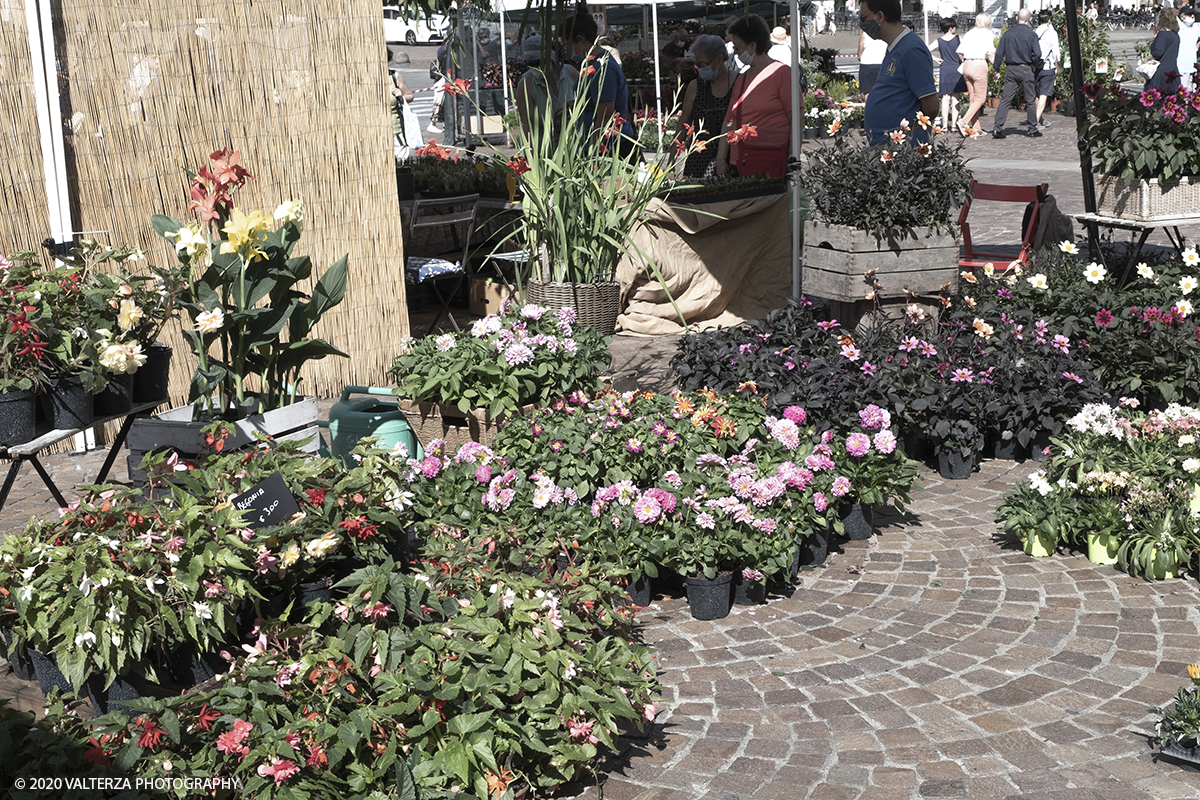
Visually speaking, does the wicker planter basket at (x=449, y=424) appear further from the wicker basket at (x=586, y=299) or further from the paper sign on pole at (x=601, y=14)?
the paper sign on pole at (x=601, y=14)

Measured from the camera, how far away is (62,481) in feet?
17.6

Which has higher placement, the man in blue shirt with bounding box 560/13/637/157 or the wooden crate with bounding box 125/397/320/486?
the man in blue shirt with bounding box 560/13/637/157

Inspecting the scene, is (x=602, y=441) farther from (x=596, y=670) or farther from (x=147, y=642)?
(x=147, y=642)

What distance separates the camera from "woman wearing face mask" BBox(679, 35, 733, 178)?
8.50 meters

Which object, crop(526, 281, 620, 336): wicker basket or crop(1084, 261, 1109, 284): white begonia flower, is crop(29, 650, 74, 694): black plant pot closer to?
crop(526, 281, 620, 336): wicker basket

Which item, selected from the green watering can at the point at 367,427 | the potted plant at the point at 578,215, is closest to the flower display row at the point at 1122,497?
the potted plant at the point at 578,215

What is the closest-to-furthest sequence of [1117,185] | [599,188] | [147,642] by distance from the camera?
[147,642], [599,188], [1117,185]

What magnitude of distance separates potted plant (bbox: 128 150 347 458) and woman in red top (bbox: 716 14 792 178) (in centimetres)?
407

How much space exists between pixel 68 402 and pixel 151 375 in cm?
36

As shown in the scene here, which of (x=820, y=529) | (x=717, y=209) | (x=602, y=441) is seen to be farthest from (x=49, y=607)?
(x=717, y=209)

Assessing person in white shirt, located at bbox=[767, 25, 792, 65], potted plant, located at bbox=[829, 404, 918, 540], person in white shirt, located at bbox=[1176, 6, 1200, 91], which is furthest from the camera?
person in white shirt, located at bbox=[1176, 6, 1200, 91]

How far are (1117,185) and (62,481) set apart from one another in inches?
215

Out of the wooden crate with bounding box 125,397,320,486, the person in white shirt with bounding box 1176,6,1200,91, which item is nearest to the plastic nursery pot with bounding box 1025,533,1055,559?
the wooden crate with bounding box 125,397,320,486

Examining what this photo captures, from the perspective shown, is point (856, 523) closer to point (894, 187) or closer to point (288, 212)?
point (894, 187)
